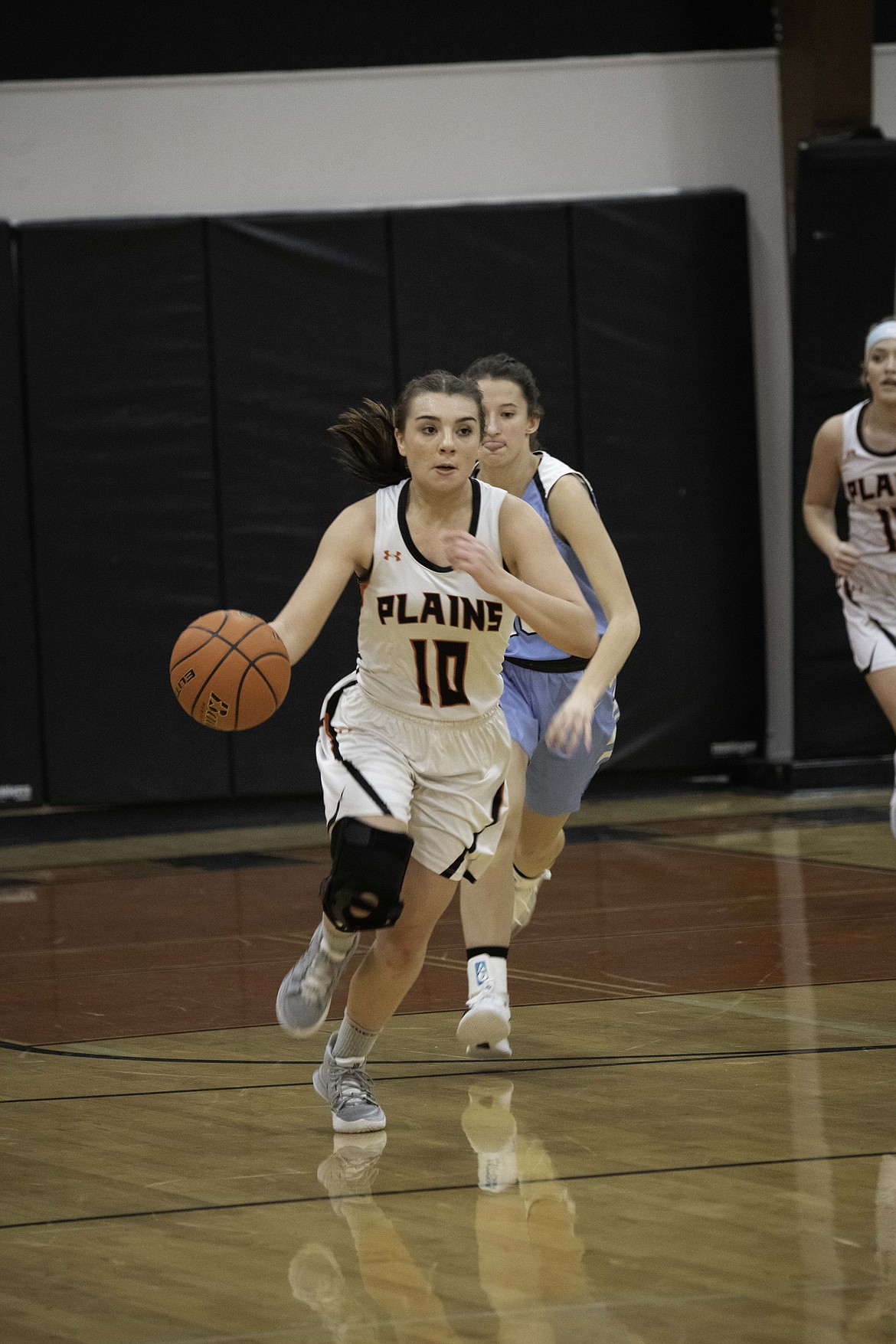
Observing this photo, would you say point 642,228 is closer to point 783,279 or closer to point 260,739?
point 783,279

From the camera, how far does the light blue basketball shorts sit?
4887mm

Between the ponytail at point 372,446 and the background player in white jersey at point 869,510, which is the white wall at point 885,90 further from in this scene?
the ponytail at point 372,446

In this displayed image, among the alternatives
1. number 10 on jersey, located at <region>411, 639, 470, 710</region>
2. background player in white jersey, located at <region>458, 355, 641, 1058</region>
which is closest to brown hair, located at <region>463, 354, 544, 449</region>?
background player in white jersey, located at <region>458, 355, 641, 1058</region>

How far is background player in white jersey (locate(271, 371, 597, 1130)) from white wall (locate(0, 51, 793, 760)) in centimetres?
713

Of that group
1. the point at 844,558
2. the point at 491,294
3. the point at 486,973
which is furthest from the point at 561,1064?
the point at 491,294

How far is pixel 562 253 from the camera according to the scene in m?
10.8

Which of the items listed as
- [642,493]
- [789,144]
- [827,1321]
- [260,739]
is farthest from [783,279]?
[827,1321]

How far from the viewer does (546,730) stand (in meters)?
4.86

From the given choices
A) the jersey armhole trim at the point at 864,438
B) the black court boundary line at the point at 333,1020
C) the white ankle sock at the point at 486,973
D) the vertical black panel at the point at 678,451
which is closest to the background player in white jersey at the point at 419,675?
the white ankle sock at the point at 486,973

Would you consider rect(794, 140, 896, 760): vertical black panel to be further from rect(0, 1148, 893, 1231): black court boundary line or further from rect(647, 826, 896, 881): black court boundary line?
rect(0, 1148, 893, 1231): black court boundary line

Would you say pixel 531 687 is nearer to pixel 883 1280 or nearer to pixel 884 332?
pixel 884 332

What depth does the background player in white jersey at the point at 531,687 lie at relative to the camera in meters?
4.30

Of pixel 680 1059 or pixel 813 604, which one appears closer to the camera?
pixel 680 1059

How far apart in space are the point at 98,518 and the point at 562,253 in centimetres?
304
